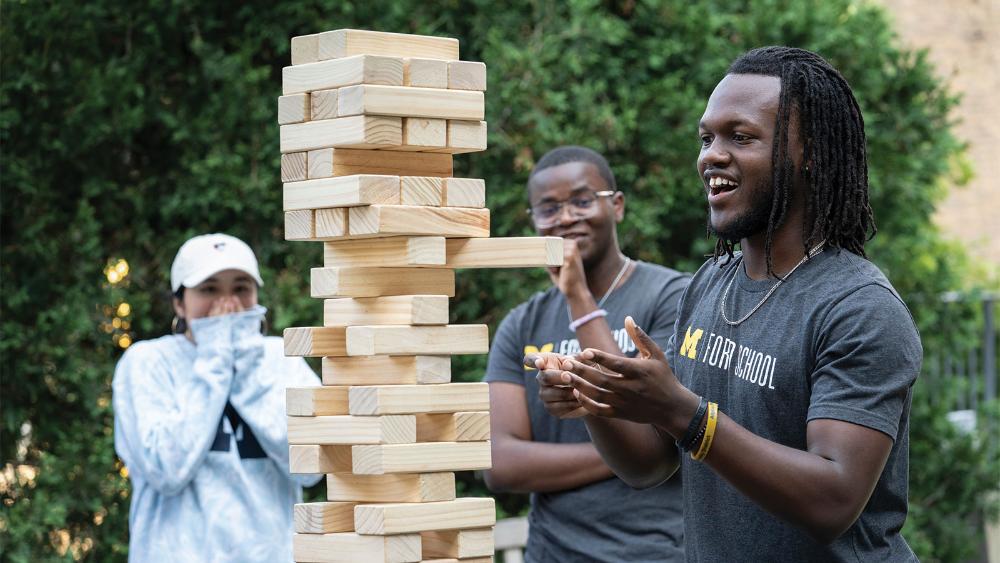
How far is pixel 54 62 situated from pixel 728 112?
3.87m

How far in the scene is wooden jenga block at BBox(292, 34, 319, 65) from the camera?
299cm

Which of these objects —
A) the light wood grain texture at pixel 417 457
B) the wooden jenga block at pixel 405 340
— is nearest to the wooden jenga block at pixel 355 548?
the light wood grain texture at pixel 417 457

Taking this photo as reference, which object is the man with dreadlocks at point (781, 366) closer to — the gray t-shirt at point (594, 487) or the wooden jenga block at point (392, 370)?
the wooden jenga block at point (392, 370)

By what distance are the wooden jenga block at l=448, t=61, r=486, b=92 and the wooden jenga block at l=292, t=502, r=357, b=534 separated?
A: 3.38 feet

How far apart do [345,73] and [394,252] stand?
1.40 ft

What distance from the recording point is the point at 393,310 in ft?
9.67

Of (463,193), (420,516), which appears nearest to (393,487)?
(420,516)

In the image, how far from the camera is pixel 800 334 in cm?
247

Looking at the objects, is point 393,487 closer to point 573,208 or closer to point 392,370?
point 392,370

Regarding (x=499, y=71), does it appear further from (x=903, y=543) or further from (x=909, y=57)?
(x=903, y=543)

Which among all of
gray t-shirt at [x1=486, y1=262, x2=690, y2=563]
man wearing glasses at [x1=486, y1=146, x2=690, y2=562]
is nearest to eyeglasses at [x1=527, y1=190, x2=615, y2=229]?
man wearing glasses at [x1=486, y1=146, x2=690, y2=562]

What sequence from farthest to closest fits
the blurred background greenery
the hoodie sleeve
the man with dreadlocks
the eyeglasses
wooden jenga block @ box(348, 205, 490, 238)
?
the blurred background greenery → the eyeglasses → the hoodie sleeve → wooden jenga block @ box(348, 205, 490, 238) → the man with dreadlocks

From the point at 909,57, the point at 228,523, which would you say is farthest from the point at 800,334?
the point at 909,57

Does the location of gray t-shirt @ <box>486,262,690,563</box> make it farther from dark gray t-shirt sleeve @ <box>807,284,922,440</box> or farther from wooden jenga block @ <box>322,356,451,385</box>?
dark gray t-shirt sleeve @ <box>807,284,922,440</box>
